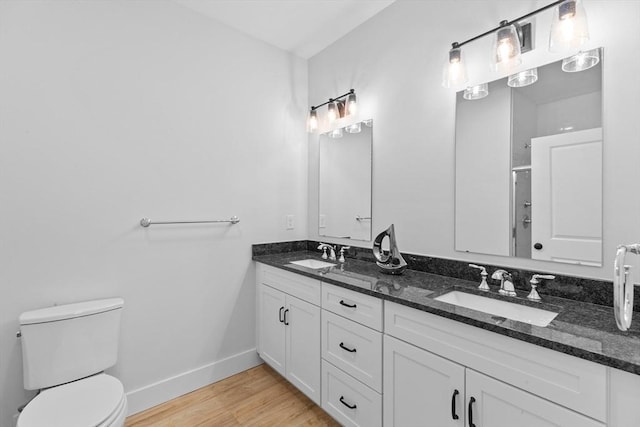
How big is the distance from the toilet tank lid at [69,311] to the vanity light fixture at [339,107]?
6.16 ft

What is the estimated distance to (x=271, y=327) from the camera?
2207mm

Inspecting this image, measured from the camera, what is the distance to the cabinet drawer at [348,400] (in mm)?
1453

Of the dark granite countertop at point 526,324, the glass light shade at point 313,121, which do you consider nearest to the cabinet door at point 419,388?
the dark granite countertop at point 526,324

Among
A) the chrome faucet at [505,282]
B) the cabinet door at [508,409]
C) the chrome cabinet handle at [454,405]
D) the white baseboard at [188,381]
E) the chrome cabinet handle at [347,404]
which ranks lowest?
the white baseboard at [188,381]

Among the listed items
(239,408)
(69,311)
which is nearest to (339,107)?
(69,311)

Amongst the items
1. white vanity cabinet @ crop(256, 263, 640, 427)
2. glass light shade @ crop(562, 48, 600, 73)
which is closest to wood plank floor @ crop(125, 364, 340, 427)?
white vanity cabinet @ crop(256, 263, 640, 427)

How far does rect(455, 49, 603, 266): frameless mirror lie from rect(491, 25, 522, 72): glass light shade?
0.12 metres

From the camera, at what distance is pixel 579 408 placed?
34.3 inches

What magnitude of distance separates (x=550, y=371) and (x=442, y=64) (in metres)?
1.60

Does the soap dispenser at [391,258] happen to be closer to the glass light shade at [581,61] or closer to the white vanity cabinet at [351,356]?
the white vanity cabinet at [351,356]

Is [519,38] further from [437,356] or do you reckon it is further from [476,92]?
[437,356]

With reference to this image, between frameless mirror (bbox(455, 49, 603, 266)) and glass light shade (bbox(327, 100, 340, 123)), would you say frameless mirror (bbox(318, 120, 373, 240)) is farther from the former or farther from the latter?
frameless mirror (bbox(455, 49, 603, 266))

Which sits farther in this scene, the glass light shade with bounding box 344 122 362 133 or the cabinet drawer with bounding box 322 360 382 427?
the glass light shade with bounding box 344 122 362 133

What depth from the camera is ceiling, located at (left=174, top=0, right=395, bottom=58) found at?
6.65 feet
